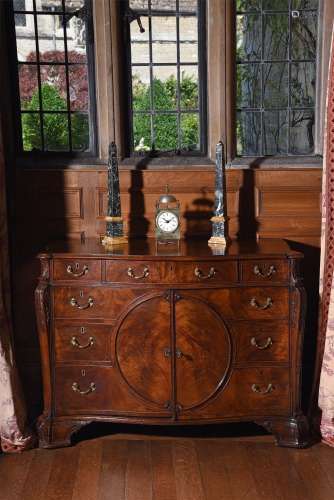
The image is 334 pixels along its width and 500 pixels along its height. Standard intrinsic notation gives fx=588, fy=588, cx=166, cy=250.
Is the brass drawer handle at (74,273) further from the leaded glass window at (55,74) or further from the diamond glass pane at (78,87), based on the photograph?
the diamond glass pane at (78,87)

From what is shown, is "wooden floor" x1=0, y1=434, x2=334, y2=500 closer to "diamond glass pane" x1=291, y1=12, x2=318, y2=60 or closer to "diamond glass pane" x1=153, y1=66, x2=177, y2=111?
"diamond glass pane" x1=153, y1=66, x2=177, y2=111

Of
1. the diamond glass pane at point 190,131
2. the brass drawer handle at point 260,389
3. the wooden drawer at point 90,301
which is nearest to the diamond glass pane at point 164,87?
the diamond glass pane at point 190,131

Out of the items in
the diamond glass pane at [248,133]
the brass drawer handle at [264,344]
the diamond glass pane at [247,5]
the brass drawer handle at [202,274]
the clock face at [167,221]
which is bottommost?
the brass drawer handle at [264,344]

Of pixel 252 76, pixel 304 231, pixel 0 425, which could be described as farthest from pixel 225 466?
pixel 252 76

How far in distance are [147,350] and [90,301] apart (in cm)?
34

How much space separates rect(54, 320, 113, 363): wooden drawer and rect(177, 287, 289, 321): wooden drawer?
1.35 feet

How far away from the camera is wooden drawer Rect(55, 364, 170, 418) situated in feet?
8.96

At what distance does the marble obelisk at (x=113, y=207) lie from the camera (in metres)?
2.94

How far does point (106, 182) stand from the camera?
3.22 metres

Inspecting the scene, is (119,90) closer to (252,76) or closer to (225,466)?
(252,76)

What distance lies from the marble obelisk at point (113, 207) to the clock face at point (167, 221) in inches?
7.7

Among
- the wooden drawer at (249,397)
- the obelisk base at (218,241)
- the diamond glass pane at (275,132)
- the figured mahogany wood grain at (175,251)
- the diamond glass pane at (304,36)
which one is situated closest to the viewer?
the figured mahogany wood grain at (175,251)

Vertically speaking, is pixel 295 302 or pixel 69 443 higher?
pixel 295 302

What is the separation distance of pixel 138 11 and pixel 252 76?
710mm
